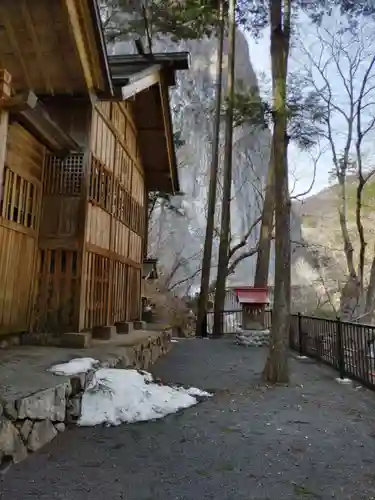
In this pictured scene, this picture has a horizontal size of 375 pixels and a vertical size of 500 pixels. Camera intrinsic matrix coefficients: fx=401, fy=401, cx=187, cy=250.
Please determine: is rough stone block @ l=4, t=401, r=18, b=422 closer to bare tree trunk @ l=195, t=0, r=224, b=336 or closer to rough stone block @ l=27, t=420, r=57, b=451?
rough stone block @ l=27, t=420, r=57, b=451

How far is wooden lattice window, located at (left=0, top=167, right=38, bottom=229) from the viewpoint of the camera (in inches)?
243

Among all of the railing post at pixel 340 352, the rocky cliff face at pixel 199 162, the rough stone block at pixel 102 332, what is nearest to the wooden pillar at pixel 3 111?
the rough stone block at pixel 102 332

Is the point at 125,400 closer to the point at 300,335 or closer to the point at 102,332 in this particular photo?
the point at 102,332

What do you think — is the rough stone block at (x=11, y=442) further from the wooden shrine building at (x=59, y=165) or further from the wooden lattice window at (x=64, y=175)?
the wooden lattice window at (x=64, y=175)

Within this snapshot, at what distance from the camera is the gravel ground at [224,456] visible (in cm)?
271

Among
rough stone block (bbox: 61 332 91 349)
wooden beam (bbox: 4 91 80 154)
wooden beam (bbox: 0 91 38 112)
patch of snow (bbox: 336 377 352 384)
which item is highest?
wooden beam (bbox: 4 91 80 154)

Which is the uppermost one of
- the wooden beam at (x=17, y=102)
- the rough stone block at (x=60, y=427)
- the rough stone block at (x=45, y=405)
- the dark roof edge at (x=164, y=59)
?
the dark roof edge at (x=164, y=59)

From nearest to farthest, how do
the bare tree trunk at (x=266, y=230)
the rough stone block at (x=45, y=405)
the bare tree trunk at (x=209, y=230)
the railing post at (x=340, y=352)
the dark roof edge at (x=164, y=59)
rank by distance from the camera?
1. the rough stone block at (x=45, y=405)
2. the railing post at (x=340, y=352)
3. the dark roof edge at (x=164, y=59)
4. the bare tree trunk at (x=266, y=230)
5. the bare tree trunk at (x=209, y=230)

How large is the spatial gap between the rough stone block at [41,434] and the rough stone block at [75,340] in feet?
8.86

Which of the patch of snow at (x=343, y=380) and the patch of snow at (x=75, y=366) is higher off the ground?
the patch of snow at (x=75, y=366)

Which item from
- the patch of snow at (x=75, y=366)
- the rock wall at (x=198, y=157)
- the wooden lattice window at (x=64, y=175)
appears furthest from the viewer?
the rock wall at (x=198, y=157)

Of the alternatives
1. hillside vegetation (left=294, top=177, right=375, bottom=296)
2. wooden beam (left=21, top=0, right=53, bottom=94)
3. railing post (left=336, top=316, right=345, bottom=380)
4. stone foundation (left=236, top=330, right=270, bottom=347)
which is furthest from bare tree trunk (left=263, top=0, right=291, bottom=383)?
hillside vegetation (left=294, top=177, right=375, bottom=296)

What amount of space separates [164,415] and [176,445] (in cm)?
89

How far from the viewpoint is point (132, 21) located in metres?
14.1
